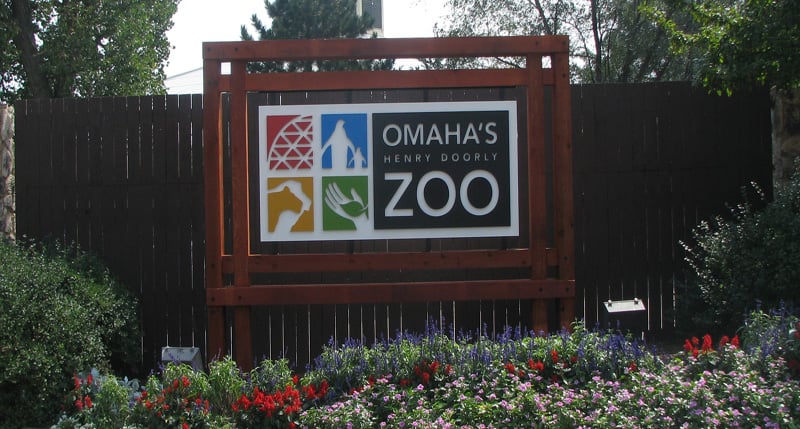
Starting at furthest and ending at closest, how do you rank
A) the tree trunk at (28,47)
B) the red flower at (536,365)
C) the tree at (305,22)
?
the tree at (305,22)
the tree trunk at (28,47)
the red flower at (536,365)

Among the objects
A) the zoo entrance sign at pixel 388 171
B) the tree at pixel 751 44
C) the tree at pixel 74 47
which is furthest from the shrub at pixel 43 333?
the tree at pixel 74 47

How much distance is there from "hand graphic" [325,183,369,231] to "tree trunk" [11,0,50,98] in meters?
12.7

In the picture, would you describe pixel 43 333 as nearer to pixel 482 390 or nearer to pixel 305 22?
pixel 482 390

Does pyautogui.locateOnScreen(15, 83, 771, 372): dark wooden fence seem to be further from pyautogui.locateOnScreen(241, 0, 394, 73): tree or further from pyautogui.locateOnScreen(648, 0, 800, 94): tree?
pyautogui.locateOnScreen(241, 0, 394, 73): tree

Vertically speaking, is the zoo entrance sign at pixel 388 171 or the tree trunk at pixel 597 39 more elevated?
the tree trunk at pixel 597 39

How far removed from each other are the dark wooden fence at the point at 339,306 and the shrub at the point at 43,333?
111 cm

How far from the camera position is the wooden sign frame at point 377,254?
589 cm

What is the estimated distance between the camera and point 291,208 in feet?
Result: 19.3

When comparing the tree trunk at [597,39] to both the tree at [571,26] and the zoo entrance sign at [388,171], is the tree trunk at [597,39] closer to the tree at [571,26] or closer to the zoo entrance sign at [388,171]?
the tree at [571,26]

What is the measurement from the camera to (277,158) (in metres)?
5.86

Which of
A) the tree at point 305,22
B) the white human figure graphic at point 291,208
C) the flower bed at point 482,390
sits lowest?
the flower bed at point 482,390

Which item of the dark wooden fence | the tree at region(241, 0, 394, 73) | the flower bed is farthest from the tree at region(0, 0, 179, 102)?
the flower bed

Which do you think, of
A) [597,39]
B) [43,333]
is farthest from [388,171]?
[597,39]

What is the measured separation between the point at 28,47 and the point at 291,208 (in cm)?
1326
